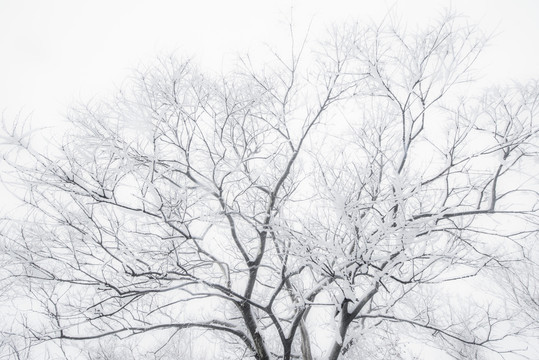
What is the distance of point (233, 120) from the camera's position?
180 inches

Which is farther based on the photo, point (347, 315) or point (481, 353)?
point (481, 353)

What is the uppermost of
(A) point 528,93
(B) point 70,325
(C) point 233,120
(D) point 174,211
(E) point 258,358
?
(C) point 233,120

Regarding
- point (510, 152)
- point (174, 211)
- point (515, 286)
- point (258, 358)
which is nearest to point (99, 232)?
point (174, 211)

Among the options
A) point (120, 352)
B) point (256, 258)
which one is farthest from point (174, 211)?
point (120, 352)

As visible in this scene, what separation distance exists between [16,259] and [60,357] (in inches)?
116

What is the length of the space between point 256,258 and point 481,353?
11729mm

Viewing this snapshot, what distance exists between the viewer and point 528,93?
361 centimetres

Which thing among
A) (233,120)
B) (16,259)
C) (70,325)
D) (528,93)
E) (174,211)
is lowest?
(70,325)

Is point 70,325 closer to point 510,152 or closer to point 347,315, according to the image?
point 347,315

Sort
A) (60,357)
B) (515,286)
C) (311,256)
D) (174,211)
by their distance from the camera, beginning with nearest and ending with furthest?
1. (311,256)
2. (174,211)
3. (60,357)
4. (515,286)

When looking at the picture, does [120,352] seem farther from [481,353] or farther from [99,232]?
[481,353]

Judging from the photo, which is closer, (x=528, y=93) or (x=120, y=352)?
(x=528, y=93)

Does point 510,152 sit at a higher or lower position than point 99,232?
higher

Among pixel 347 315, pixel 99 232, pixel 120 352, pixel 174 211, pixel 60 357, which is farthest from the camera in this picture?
pixel 120 352
